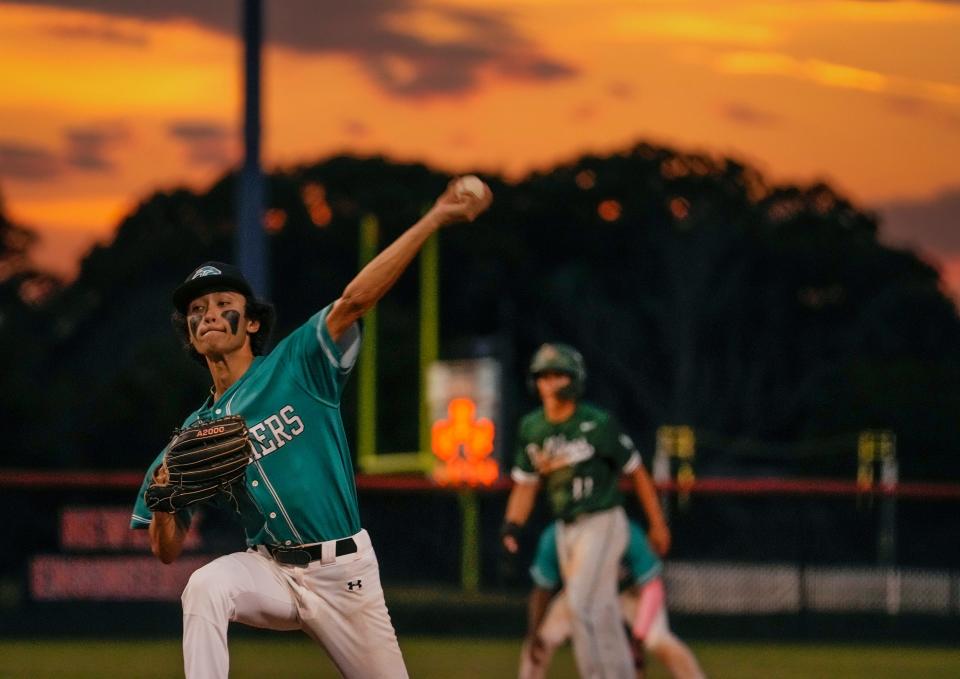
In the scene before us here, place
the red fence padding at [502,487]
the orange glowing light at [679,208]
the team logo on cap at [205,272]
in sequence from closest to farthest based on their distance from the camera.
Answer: the team logo on cap at [205,272]
the red fence padding at [502,487]
the orange glowing light at [679,208]

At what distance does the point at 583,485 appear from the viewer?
1048cm

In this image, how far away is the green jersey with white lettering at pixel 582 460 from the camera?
1049 cm

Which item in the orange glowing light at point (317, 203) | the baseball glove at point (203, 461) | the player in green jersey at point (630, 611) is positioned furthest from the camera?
the orange glowing light at point (317, 203)

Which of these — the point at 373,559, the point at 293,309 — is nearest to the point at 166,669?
the point at 373,559

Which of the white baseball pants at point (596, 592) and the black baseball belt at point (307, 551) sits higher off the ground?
the black baseball belt at point (307, 551)

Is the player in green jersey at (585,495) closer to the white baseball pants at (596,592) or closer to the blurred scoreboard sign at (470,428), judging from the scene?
the white baseball pants at (596,592)

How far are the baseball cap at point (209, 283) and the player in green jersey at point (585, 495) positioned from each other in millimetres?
3808

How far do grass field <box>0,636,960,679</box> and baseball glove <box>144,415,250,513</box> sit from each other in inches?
319

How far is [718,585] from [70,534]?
5.92 metres

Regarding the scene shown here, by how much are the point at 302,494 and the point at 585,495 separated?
4.02m

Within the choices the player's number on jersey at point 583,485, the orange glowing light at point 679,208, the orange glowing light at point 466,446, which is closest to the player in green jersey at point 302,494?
the player's number on jersey at point 583,485

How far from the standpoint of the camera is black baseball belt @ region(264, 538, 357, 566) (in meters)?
6.70

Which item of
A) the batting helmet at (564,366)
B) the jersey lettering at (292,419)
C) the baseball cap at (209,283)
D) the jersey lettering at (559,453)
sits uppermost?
the baseball cap at (209,283)

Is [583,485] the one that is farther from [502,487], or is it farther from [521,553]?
[521,553]
